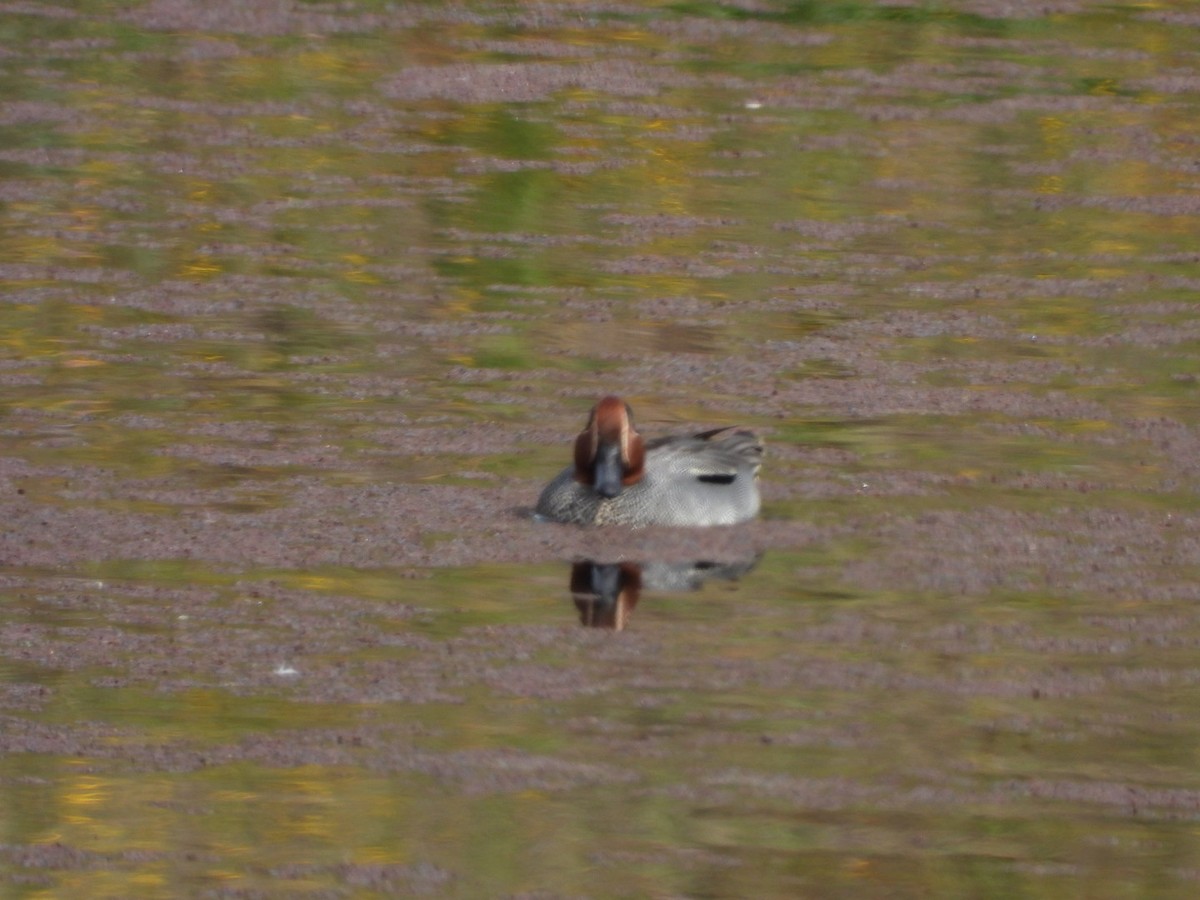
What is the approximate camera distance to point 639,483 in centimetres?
804

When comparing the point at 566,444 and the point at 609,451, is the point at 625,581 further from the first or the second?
the point at 566,444

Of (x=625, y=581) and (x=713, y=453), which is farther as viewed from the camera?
(x=713, y=453)

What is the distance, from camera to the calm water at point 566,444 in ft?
18.8

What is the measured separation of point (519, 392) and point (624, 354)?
0.63 meters

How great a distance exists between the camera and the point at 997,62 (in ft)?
48.5

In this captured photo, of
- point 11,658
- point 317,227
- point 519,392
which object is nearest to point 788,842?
point 11,658

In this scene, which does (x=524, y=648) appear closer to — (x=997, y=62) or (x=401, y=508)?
(x=401, y=508)

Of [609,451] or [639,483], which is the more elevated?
[609,451]

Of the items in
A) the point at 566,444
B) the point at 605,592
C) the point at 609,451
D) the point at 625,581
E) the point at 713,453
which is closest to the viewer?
the point at 605,592

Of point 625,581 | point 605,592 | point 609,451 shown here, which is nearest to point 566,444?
point 609,451

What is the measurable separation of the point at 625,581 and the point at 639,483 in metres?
0.67

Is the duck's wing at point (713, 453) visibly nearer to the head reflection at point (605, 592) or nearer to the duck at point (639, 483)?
the duck at point (639, 483)

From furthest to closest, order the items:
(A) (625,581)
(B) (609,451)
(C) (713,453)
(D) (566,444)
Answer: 1. (D) (566,444)
2. (C) (713,453)
3. (B) (609,451)
4. (A) (625,581)

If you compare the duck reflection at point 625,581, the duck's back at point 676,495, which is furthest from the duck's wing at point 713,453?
the duck reflection at point 625,581
